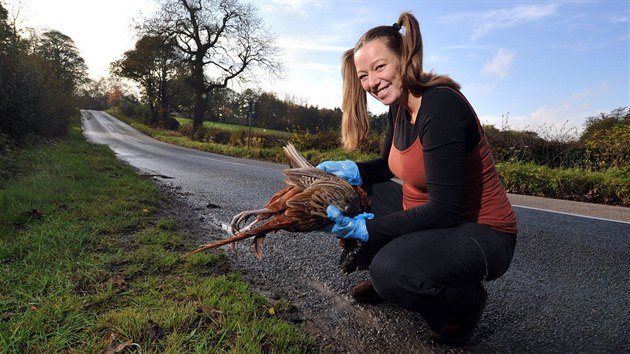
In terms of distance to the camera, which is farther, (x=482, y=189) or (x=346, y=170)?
(x=346, y=170)

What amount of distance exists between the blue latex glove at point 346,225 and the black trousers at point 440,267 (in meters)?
0.16

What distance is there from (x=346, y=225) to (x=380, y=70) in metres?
0.96

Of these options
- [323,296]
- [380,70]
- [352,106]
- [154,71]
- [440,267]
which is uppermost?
[154,71]

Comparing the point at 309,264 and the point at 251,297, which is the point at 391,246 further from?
the point at 309,264

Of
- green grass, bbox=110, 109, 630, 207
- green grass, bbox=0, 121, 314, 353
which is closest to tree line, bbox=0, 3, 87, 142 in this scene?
green grass, bbox=0, 121, 314, 353

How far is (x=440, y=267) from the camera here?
1886 mm

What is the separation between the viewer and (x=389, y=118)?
279cm

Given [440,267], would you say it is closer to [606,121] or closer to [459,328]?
[459,328]

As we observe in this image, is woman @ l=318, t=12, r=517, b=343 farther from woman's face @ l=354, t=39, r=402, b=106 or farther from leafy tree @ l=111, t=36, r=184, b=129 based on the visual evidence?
leafy tree @ l=111, t=36, r=184, b=129

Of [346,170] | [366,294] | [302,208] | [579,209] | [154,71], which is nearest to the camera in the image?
[302,208]

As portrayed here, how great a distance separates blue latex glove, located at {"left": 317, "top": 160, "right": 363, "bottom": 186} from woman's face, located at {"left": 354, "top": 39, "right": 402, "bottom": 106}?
596mm

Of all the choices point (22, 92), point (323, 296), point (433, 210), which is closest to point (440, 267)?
point (433, 210)

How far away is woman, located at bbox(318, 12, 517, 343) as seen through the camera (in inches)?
74.2

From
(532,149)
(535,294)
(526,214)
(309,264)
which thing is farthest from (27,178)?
(532,149)
